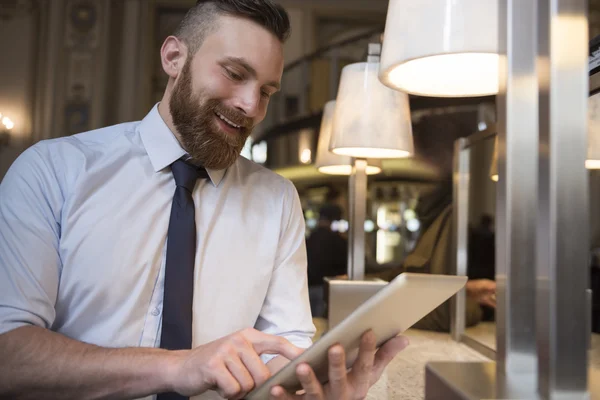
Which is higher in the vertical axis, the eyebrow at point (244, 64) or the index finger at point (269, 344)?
the eyebrow at point (244, 64)

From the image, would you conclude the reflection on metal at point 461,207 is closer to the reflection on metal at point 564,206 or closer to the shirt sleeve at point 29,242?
the shirt sleeve at point 29,242

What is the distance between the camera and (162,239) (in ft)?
4.33

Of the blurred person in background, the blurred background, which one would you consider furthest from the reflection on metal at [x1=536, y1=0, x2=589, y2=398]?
the blurred background

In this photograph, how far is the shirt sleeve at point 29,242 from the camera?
1.10 metres

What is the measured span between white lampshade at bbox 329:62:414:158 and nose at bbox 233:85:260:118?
2.00 feet

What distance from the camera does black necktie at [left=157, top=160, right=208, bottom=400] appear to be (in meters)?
1.23

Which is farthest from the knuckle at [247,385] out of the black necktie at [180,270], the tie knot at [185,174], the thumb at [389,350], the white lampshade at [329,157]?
the white lampshade at [329,157]

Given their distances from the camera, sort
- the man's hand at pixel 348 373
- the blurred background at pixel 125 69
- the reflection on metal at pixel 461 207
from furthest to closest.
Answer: the blurred background at pixel 125 69 < the reflection on metal at pixel 461 207 < the man's hand at pixel 348 373

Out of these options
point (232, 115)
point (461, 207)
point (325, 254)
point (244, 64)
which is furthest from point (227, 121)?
point (325, 254)

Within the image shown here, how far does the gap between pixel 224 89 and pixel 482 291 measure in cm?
153

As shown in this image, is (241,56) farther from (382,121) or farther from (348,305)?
(348,305)

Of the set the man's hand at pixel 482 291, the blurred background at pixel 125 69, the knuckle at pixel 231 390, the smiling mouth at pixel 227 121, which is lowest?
the man's hand at pixel 482 291

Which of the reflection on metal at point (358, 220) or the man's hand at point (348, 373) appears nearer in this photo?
the man's hand at point (348, 373)

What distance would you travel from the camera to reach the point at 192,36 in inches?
56.7
